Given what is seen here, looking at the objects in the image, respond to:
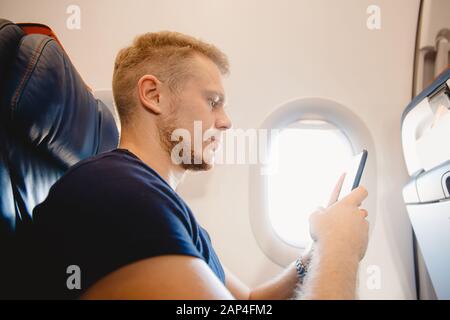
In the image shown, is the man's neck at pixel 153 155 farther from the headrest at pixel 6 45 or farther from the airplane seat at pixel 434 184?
the airplane seat at pixel 434 184

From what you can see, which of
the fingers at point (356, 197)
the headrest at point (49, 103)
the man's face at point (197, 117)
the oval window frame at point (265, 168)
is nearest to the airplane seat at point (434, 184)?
the oval window frame at point (265, 168)

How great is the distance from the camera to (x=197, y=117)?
81 centimetres

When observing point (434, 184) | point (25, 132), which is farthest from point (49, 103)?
point (434, 184)

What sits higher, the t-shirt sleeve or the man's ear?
the man's ear

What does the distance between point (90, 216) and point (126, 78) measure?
52 centimetres

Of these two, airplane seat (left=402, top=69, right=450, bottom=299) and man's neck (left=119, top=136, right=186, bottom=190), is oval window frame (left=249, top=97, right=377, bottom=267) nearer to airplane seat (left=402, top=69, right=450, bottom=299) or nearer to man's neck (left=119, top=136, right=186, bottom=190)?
airplane seat (left=402, top=69, right=450, bottom=299)

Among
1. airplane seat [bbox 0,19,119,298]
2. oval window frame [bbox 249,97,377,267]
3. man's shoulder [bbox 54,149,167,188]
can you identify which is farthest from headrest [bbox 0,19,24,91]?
oval window frame [bbox 249,97,377,267]

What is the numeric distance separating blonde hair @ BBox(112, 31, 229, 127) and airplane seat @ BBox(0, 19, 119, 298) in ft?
0.53

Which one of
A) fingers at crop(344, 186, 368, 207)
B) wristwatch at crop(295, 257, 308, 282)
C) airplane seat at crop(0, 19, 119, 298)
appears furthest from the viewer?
wristwatch at crop(295, 257, 308, 282)

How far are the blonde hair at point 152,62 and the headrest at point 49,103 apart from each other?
4.3 inches

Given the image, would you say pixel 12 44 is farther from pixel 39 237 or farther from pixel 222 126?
pixel 222 126

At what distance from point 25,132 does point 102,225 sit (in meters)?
0.28

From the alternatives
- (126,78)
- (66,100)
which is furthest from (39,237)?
(126,78)

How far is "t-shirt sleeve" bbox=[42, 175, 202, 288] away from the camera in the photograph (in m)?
0.42
